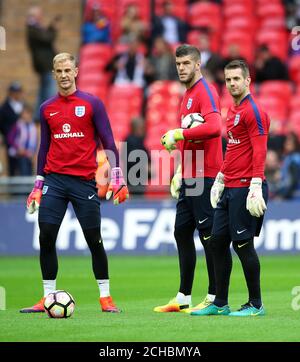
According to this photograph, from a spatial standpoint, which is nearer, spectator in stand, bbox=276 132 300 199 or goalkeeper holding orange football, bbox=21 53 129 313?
goalkeeper holding orange football, bbox=21 53 129 313

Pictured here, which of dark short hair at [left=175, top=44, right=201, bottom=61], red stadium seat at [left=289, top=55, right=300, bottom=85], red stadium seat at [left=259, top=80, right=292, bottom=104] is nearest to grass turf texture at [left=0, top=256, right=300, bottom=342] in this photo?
dark short hair at [left=175, top=44, right=201, bottom=61]

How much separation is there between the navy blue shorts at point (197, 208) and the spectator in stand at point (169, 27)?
13767 millimetres

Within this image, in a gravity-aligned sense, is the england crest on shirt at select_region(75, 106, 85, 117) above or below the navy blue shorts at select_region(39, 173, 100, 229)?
above

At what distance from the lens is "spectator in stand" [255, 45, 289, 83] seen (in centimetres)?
2266

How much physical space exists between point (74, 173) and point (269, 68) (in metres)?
12.9

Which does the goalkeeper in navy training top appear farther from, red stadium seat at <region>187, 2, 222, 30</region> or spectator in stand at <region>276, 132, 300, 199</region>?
red stadium seat at <region>187, 2, 222, 30</region>

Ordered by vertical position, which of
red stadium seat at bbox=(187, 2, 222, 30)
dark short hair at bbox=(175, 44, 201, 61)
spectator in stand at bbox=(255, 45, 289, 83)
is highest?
red stadium seat at bbox=(187, 2, 222, 30)

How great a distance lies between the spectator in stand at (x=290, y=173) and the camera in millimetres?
19844

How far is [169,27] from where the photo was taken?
2422 centimetres

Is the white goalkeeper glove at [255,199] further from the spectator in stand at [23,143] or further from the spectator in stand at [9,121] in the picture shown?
the spectator in stand at [9,121]

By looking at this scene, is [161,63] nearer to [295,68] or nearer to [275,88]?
[275,88]

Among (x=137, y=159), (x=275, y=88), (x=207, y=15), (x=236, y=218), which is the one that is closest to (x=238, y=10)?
(x=207, y=15)

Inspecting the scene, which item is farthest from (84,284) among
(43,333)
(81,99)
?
(43,333)

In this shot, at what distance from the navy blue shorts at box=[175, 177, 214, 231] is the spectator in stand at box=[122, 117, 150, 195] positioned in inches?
328
